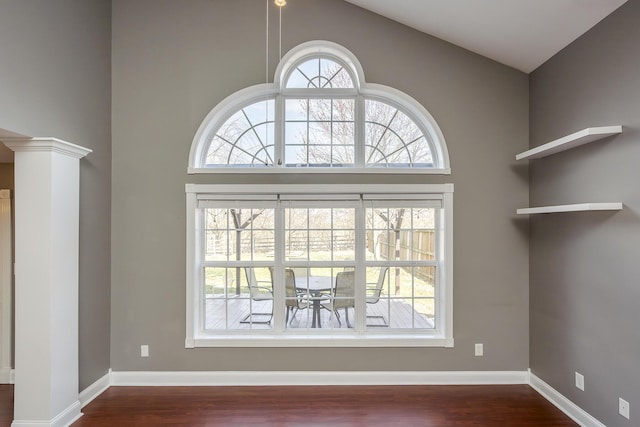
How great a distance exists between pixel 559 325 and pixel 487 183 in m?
1.42

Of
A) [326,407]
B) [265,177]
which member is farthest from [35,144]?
[326,407]

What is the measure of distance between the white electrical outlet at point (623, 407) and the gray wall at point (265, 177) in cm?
104

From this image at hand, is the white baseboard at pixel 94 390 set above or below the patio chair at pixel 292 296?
below

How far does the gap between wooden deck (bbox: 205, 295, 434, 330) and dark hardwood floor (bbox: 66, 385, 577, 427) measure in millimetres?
576

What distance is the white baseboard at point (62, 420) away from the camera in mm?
2615

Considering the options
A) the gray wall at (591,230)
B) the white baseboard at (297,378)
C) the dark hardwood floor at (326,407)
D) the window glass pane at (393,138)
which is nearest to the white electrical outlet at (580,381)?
the gray wall at (591,230)

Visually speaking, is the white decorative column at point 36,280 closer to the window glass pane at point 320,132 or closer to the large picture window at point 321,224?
the large picture window at point 321,224

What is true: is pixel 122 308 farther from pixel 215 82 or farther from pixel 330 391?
pixel 215 82

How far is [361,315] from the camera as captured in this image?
3.53 meters

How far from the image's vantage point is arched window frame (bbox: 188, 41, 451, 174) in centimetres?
345

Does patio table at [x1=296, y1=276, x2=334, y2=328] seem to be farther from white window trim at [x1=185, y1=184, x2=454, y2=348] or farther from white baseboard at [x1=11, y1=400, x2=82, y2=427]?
white baseboard at [x1=11, y1=400, x2=82, y2=427]

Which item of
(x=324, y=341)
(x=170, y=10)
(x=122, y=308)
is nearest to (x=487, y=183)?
(x=324, y=341)

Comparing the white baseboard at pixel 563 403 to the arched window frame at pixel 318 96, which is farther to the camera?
the arched window frame at pixel 318 96

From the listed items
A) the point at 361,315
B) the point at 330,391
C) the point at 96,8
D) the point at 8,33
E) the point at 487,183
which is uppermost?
the point at 96,8
